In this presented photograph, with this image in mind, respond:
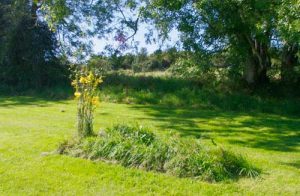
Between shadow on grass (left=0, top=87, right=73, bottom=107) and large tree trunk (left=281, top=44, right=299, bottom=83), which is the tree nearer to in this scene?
large tree trunk (left=281, top=44, right=299, bottom=83)

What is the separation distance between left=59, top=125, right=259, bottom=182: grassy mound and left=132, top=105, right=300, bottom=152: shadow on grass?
2315 millimetres

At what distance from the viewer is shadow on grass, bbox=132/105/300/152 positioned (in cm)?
884

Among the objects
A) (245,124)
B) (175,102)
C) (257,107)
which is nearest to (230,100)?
(257,107)

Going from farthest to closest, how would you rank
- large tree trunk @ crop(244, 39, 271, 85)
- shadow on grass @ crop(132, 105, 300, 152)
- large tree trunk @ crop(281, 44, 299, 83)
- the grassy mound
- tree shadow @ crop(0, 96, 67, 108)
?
large tree trunk @ crop(244, 39, 271, 85)
large tree trunk @ crop(281, 44, 299, 83)
tree shadow @ crop(0, 96, 67, 108)
shadow on grass @ crop(132, 105, 300, 152)
the grassy mound

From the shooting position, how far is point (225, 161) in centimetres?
601

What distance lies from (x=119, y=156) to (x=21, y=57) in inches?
615

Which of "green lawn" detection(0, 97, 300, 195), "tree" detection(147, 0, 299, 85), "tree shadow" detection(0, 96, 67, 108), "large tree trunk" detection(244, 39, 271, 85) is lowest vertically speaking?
"green lawn" detection(0, 97, 300, 195)

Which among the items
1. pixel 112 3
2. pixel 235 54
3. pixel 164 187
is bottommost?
pixel 164 187

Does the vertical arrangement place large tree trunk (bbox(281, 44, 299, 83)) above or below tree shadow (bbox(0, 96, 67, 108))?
above

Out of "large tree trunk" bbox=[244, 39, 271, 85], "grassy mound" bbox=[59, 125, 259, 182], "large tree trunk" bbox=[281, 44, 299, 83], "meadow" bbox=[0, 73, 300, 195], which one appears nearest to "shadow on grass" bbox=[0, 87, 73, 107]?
"meadow" bbox=[0, 73, 300, 195]

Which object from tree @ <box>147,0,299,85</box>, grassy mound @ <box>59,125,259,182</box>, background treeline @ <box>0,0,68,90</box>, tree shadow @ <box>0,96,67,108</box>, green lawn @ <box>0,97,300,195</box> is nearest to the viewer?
green lawn @ <box>0,97,300,195</box>

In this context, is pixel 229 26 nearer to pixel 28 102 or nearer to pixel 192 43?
pixel 192 43

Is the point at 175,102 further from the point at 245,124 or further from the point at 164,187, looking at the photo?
the point at 164,187

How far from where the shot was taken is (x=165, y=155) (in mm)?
6090
